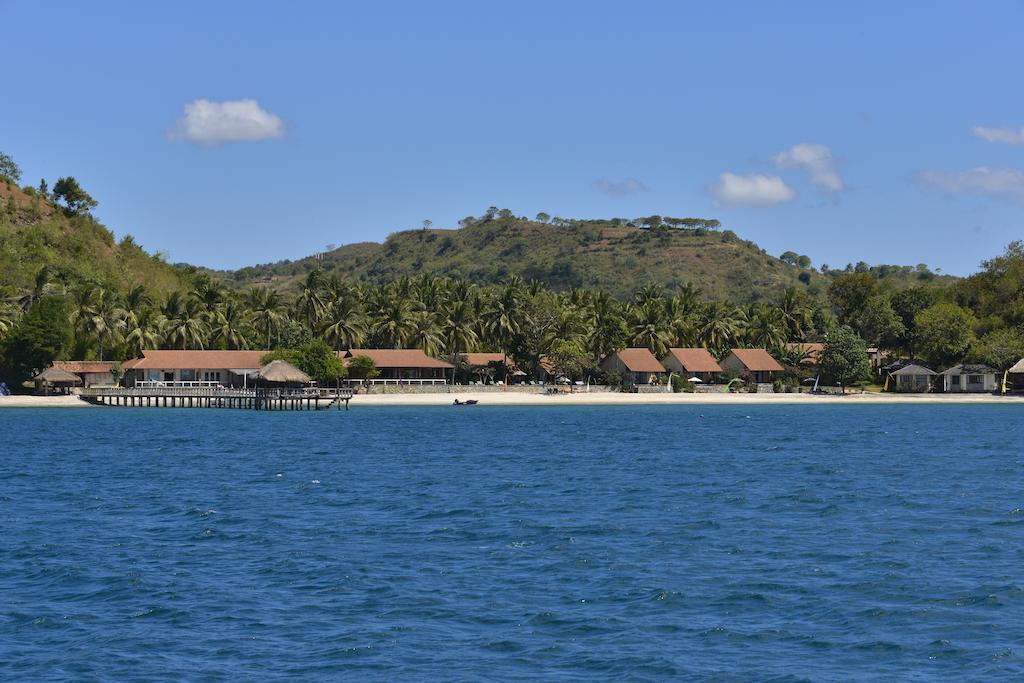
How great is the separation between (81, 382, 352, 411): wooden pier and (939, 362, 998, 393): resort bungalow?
56.3 metres

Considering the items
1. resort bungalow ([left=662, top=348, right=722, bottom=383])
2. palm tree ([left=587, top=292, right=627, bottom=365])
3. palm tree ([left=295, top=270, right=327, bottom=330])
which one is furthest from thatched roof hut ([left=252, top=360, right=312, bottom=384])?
resort bungalow ([left=662, top=348, right=722, bottom=383])

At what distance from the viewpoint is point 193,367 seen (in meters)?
99.2

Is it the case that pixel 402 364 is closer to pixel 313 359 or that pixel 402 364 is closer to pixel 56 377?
pixel 313 359

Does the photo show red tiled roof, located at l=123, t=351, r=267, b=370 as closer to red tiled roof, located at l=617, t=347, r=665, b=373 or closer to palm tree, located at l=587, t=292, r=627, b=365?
palm tree, located at l=587, t=292, r=627, b=365

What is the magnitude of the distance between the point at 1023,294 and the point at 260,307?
7324 centimetres

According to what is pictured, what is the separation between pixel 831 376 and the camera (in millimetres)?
110750

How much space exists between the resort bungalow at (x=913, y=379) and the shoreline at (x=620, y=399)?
3.54 m

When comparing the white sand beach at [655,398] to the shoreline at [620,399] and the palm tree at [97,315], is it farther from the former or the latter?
the palm tree at [97,315]

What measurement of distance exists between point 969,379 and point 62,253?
297 ft

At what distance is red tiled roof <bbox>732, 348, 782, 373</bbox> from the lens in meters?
114

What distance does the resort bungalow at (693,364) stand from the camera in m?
114

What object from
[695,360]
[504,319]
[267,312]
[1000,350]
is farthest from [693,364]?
[267,312]

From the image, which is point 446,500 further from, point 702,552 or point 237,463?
point 237,463

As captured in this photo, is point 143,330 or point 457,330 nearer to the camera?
point 143,330
